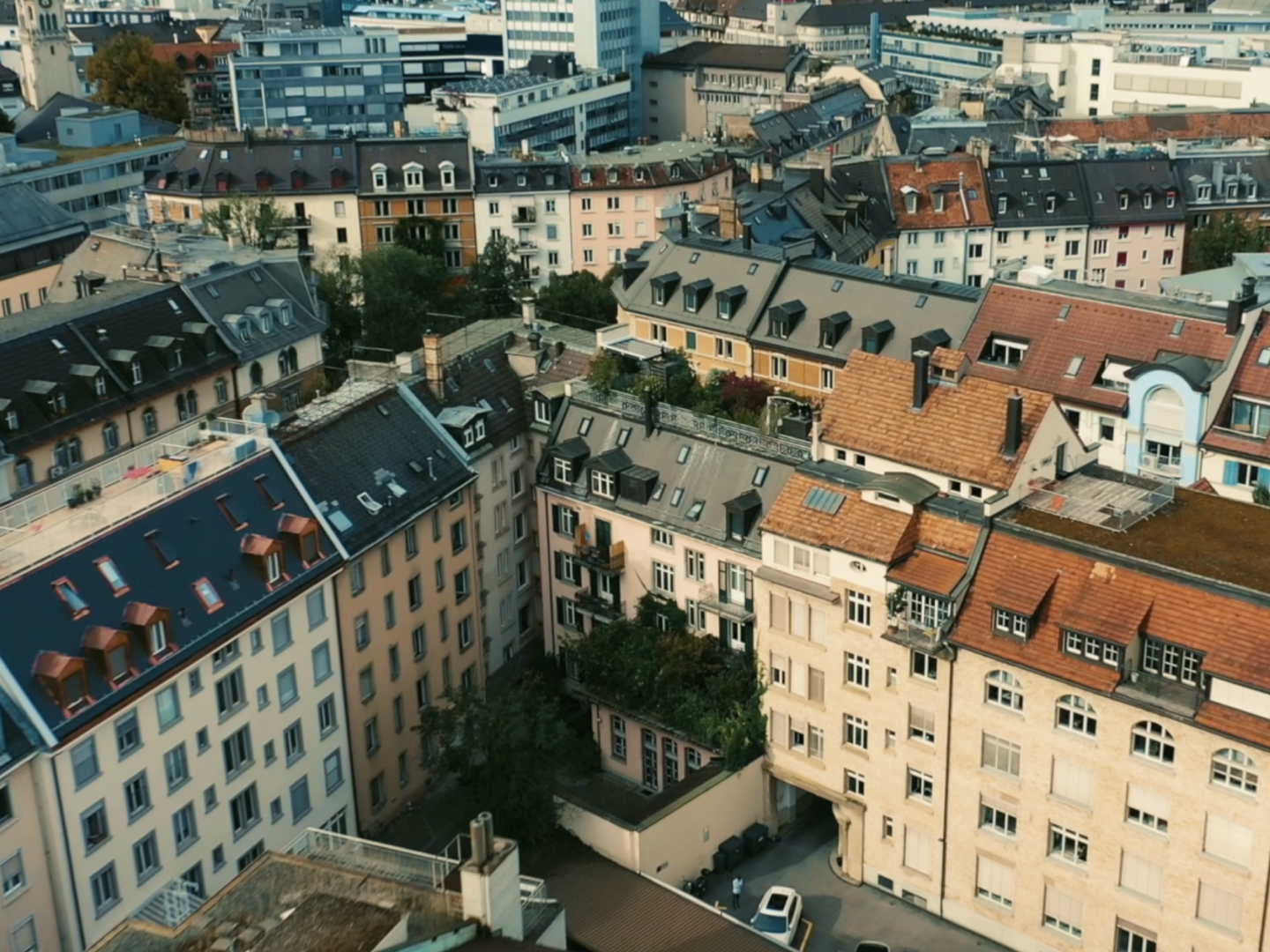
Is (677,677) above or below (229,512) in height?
below

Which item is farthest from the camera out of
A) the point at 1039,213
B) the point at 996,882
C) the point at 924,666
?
the point at 1039,213

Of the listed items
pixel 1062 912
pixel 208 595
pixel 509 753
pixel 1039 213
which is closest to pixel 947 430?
pixel 1062 912

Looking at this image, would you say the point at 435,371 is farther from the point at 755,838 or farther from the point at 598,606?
the point at 755,838

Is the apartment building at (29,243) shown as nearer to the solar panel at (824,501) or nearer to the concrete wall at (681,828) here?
the concrete wall at (681,828)

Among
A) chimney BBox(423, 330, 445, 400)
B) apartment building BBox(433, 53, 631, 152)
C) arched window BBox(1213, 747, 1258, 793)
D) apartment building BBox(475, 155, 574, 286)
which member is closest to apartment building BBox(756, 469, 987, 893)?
arched window BBox(1213, 747, 1258, 793)

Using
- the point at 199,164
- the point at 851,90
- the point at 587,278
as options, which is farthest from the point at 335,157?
the point at 851,90

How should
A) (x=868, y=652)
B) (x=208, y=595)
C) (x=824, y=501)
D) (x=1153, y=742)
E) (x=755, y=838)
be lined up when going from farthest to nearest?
(x=755, y=838), (x=824, y=501), (x=868, y=652), (x=208, y=595), (x=1153, y=742)

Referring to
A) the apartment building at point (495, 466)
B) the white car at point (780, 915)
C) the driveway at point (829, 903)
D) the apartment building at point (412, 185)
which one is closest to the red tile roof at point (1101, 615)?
the driveway at point (829, 903)
